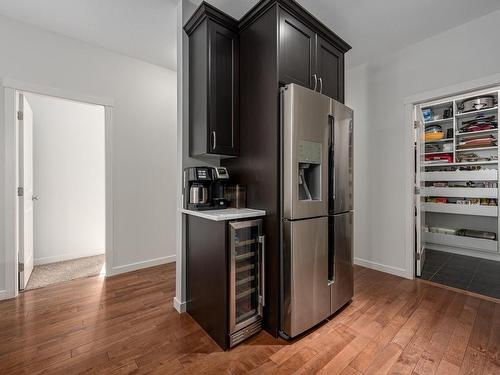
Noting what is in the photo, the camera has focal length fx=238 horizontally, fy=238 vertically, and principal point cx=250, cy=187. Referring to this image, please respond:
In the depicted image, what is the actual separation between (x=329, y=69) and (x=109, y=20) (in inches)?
89.3

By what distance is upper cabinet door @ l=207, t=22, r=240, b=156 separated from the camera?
6.37 feet

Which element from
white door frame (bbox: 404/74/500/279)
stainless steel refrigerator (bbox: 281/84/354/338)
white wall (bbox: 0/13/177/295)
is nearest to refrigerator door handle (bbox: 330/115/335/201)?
stainless steel refrigerator (bbox: 281/84/354/338)

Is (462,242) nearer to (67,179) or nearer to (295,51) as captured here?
(295,51)

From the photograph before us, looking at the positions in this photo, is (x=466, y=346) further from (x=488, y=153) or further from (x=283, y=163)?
(x=488, y=153)

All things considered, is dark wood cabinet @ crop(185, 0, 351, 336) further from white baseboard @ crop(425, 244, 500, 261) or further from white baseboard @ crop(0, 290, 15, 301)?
white baseboard @ crop(425, 244, 500, 261)

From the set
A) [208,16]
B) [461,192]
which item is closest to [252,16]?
[208,16]

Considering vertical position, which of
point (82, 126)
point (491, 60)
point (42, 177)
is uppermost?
point (491, 60)

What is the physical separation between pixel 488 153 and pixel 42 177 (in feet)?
22.0

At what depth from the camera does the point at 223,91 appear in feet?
6.60

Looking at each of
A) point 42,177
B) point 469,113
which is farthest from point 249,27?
point 469,113

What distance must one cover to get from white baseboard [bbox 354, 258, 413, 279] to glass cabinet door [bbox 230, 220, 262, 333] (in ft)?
6.76

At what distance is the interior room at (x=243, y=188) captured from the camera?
1.70 m

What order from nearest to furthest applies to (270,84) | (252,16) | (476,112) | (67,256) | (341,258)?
(270,84)
(252,16)
(341,258)
(67,256)
(476,112)

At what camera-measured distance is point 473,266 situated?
3.31m
